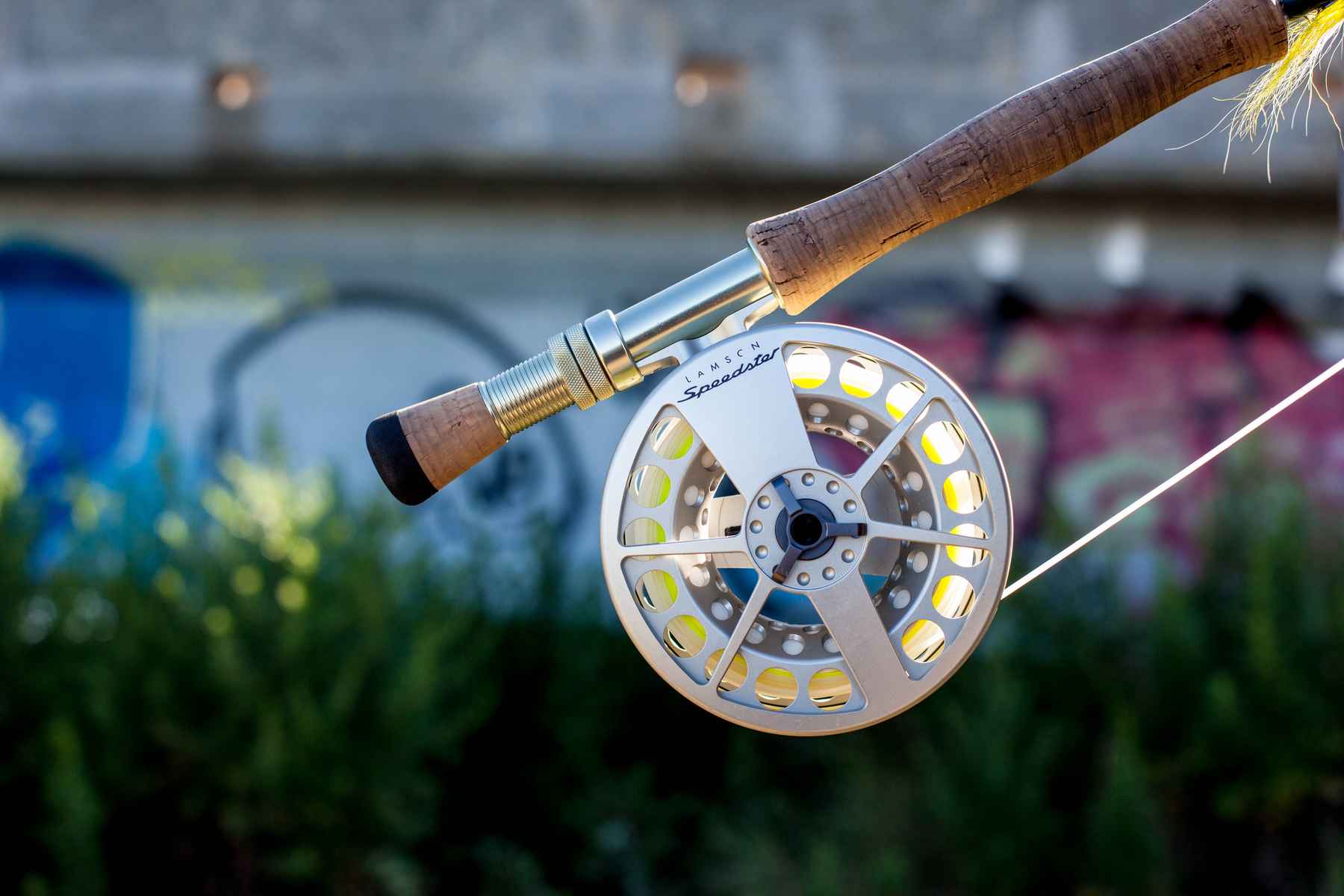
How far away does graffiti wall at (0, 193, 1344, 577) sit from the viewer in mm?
6711

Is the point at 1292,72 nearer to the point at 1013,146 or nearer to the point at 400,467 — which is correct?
the point at 1013,146

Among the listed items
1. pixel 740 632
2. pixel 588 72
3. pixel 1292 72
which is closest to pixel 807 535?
pixel 740 632

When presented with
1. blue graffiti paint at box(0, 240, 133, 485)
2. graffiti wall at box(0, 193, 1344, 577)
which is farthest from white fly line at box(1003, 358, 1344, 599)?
blue graffiti paint at box(0, 240, 133, 485)

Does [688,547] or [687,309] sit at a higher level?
[687,309]

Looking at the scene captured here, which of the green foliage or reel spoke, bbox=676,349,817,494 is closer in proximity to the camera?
reel spoke, bbox=676,349,817,494

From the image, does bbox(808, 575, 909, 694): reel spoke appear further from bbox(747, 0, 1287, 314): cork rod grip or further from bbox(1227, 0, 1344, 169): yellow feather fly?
bbox(1227, 0, 1344, 169): yellow feather fly

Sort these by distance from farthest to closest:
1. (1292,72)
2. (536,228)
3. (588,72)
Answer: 1. (536,228)
2. (588,72)
3. (1292,72)

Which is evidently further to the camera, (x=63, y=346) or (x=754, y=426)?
(x=63, y=346)

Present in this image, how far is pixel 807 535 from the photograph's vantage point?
1032mm

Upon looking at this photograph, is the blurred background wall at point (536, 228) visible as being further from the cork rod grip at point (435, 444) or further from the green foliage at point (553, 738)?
the cork rod grip at point (435, 444)

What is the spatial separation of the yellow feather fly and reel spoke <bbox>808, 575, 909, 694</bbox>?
0.55 meters

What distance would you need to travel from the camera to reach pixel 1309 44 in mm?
1211

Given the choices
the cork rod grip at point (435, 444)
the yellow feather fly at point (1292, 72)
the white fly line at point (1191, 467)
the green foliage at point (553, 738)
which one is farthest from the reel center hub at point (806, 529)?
the green foliage at point (553, 738)

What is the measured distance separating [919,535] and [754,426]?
16cm
